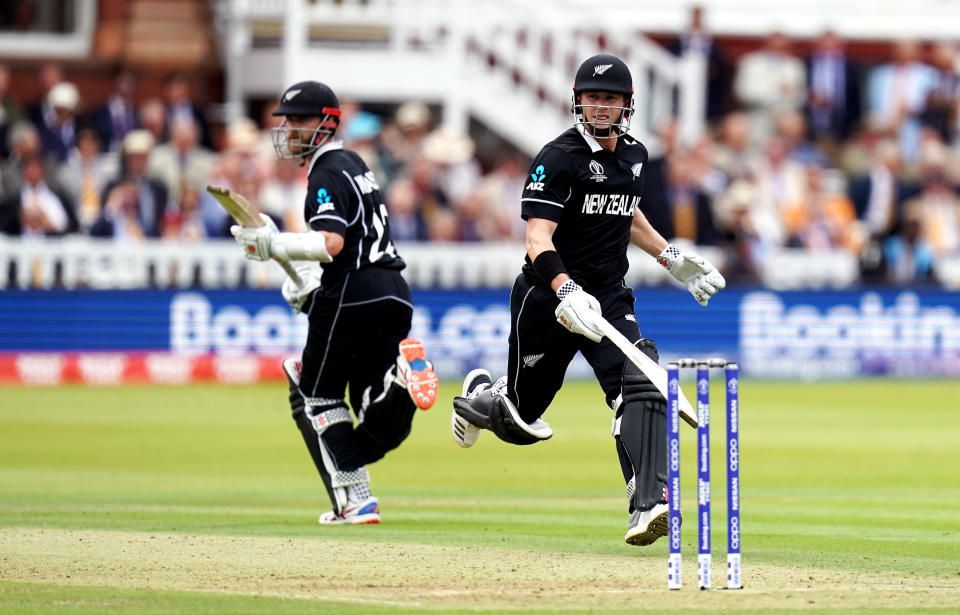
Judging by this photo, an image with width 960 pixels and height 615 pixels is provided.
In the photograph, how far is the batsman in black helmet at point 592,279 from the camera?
797cm

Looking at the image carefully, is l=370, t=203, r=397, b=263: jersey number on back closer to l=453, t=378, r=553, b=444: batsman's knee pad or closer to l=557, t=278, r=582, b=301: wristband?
l=453, t=378, r=553, b=444: batsman's knee pad

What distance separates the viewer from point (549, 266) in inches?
322

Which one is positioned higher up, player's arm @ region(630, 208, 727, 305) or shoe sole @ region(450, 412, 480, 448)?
player's arm @ region(630, 208, 727, 305)

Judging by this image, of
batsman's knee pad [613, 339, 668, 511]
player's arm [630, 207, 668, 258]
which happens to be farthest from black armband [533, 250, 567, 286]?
player's arm [630, 207, 668, 258]

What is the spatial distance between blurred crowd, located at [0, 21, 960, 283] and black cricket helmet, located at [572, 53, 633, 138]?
10.1 metres

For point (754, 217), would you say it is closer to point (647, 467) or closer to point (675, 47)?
point (675, 47)

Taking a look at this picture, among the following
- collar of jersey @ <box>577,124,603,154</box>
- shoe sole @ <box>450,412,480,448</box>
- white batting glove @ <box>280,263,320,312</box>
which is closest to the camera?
collar of jersey @ <box>577,124,603,154</box>

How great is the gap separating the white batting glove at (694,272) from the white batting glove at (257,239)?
192 cm

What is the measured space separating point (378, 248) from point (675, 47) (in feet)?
56.9

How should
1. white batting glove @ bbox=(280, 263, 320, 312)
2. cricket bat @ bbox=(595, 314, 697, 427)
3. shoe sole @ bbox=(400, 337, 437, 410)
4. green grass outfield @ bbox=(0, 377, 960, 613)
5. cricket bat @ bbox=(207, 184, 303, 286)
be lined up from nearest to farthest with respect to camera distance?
green grass outfield @ bbox=(0, 377, 960, 613)
cricket bat @ bbox=(595, 314, 697, 427)
cricket bat @ bbox=(207, 184, 303, 286)
shoe sole @ bbox=(400, 337, 437, 410)
white batting glove @ bbox=(280, 263, 320, 312)

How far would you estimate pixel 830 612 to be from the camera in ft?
21.3

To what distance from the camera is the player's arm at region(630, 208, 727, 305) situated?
880 cm

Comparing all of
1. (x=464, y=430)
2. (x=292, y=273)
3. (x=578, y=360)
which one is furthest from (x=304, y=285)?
(x=578, y=360)

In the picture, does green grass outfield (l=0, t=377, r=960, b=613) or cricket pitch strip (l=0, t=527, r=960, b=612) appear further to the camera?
green grass outfield (l=0, t=377, r=960, b=613)
